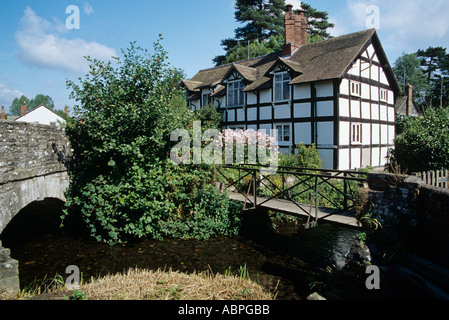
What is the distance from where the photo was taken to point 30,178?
7.34 meters

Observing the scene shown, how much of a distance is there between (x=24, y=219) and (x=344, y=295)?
10099 millimetres

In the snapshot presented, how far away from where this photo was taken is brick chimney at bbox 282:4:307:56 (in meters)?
21.4

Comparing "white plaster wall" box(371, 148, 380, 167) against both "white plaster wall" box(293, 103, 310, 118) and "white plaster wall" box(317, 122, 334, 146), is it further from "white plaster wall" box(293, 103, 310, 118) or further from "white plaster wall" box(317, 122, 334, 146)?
"white plaster wall" box(293, 103, 310, 118)

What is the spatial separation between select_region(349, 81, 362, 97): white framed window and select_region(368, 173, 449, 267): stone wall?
1354 centimetres

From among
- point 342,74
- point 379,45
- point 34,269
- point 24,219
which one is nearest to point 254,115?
point 342,74

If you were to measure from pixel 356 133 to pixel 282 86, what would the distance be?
5.31 meters

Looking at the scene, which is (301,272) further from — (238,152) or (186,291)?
(238,152)

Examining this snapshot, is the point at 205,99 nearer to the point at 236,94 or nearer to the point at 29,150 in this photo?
the point at 236,94

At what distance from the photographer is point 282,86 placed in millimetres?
19078

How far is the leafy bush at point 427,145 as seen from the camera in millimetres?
10867

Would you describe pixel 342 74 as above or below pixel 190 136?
above

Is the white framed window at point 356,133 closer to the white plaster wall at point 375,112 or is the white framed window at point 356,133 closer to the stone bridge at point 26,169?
the white plaster wall at point 375,112

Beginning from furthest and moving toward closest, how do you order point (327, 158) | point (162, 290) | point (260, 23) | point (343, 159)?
point (260, 23) < point (343, 159) < point (327, 158) < point (162, 290)

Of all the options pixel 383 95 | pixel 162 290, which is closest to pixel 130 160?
pixel 162 290
